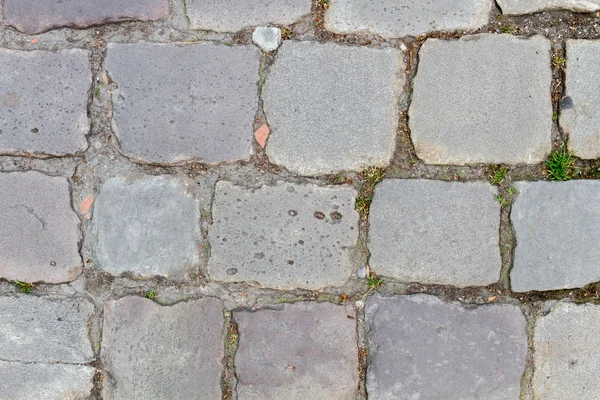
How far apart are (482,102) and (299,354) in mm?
1078

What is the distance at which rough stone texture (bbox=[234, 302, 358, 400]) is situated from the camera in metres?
1.80

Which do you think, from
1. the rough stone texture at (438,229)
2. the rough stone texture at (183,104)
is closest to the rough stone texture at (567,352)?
the rough stone texture at (438,229)

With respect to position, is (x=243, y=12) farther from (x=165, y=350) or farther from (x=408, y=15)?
(x=165, y=350)

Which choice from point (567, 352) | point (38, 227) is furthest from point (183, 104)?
point (567, 352)

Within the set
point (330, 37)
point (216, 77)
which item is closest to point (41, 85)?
point (216, 77)

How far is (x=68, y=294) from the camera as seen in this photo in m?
1.84

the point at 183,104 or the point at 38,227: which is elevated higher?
the point at 183,104

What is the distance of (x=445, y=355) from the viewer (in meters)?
1.79

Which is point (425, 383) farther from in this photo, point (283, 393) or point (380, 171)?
point (380, 171)

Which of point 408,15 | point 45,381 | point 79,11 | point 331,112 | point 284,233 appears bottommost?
point 45,381

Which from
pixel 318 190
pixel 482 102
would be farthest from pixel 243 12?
pixel 482 102

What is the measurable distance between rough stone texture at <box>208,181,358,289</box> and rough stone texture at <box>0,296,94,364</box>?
53 centimetres

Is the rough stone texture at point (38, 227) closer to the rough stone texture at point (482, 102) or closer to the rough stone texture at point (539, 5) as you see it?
the rough stone texture at point (482, 102)

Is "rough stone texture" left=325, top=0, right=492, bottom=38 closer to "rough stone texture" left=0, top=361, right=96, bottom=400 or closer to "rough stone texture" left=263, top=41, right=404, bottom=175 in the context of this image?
"rough stone texture" left=263, top=41, right=404, bottom=175
